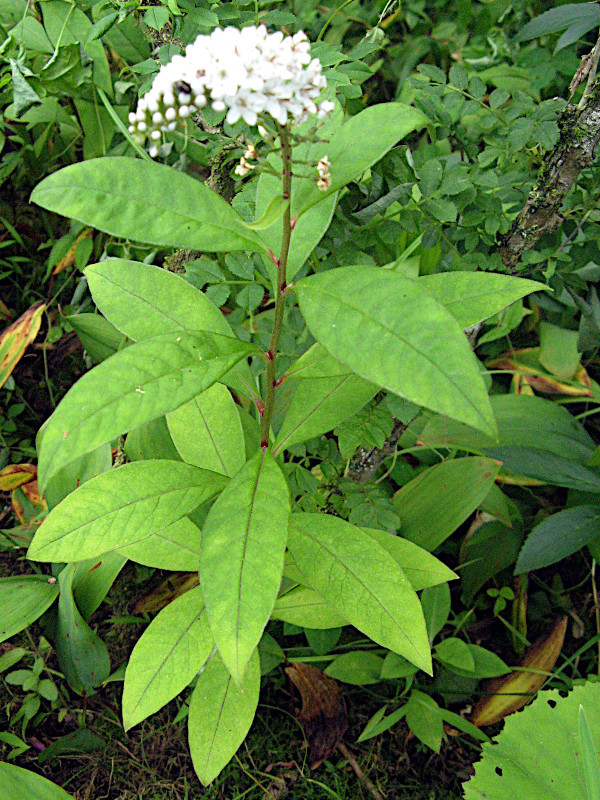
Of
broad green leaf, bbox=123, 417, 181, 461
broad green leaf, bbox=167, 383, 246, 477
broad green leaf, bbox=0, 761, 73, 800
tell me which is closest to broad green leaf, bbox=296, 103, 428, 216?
broad green leaf, bbox=167, 383, 246, 477

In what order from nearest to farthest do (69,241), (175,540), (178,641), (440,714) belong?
1. (178,641)
2. (175,540)
3. (440,714)
4. (69,241)

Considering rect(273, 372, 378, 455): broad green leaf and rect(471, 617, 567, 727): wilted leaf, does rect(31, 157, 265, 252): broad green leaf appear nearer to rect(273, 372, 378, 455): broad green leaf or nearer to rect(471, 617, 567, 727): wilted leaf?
rect(273, 372, 378, 455): broad green leaf

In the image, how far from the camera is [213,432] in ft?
4.35

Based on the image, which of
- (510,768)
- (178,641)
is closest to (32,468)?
(178,641)

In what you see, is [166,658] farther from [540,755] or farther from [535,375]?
[535,375]

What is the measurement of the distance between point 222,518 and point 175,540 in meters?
0.40

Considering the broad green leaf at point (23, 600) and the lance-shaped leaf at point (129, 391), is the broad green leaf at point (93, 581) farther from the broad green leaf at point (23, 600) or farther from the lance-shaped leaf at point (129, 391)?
the lance-shaped leaf at point (129, 391)

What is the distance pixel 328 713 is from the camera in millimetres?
1490

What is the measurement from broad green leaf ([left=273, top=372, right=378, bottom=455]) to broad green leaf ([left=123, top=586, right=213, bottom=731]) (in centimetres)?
37

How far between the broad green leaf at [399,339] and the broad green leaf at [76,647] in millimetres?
926

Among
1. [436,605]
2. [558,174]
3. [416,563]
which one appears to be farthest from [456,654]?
[558,174]

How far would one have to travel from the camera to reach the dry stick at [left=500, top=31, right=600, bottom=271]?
1236 mm

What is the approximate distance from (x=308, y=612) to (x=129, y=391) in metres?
0.79

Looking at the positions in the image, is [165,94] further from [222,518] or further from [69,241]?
[69,241]
